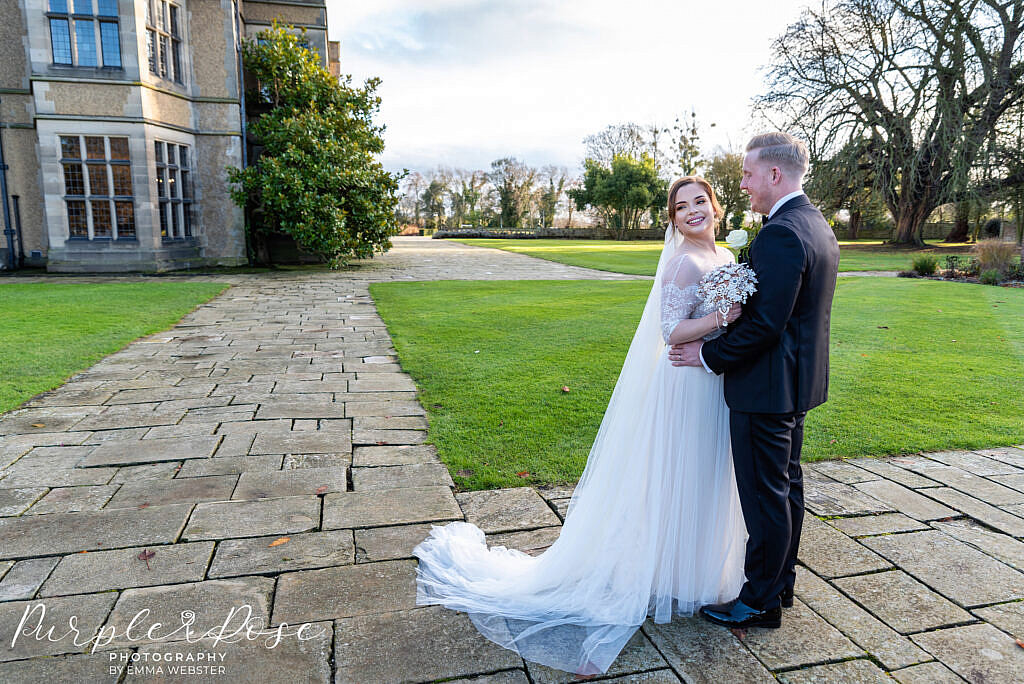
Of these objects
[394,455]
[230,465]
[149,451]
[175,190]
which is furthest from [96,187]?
[394,455]

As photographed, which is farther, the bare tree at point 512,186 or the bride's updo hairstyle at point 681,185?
the bare tree at point 512,186

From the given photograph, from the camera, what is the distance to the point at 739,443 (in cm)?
Answer: 236

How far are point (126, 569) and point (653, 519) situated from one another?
7.82ft

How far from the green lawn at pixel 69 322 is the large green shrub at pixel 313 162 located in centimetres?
374

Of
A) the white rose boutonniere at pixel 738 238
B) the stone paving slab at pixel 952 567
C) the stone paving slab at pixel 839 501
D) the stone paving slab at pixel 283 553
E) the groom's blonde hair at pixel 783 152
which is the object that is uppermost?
the groom's blonde hair at pixel 783 152

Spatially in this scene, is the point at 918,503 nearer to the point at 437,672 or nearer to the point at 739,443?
the point at 739,443

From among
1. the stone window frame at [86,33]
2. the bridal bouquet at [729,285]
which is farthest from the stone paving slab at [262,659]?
the stone window frame at [86,33]

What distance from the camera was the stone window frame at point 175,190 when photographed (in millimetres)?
16516

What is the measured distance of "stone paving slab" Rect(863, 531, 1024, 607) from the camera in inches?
105

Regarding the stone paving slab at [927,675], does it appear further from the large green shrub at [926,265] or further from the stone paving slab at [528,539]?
the large green shrub at [926,265]

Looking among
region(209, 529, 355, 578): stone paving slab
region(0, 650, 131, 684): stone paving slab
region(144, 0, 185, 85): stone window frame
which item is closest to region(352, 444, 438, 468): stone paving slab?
region(209, 529, 355, 578): stone paving slab

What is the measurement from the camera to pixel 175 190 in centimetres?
1716

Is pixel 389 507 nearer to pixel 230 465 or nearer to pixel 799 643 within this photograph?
pixel 230 465

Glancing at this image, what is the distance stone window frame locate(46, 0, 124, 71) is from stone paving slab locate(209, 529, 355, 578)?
16856 mm
